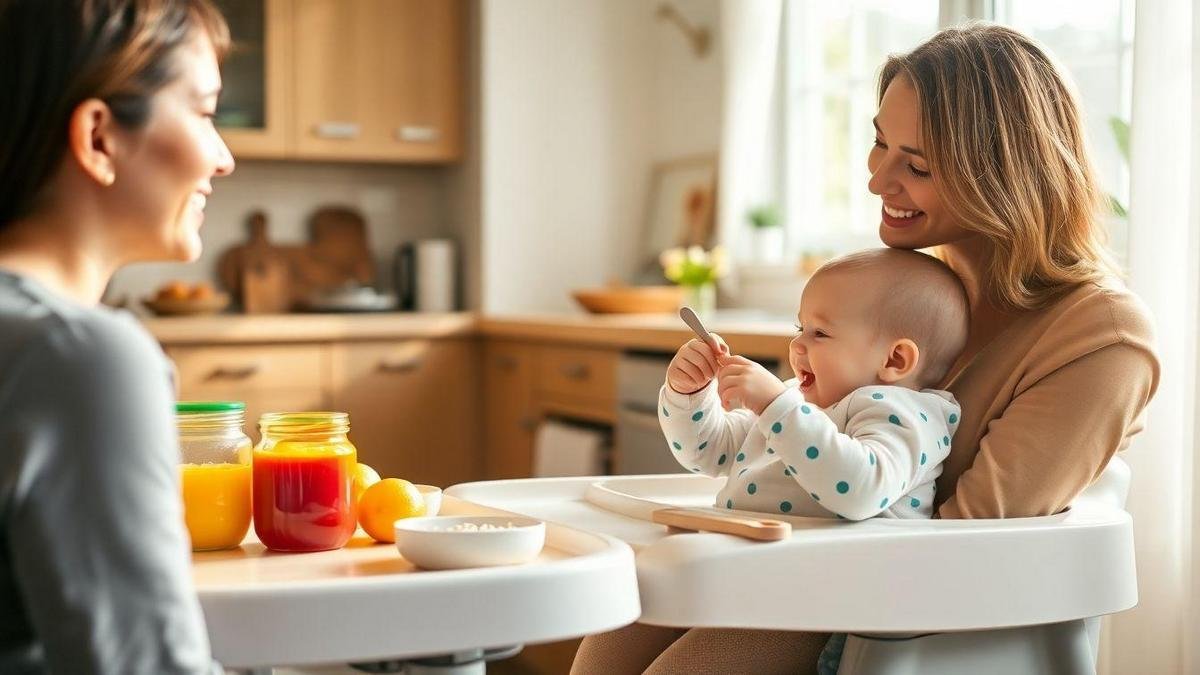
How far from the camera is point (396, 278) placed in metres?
4.58

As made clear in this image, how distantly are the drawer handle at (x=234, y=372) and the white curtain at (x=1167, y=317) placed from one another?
2431 mm

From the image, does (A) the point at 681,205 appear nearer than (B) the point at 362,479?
No

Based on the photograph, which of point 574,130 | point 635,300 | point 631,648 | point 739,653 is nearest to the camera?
point 739,653

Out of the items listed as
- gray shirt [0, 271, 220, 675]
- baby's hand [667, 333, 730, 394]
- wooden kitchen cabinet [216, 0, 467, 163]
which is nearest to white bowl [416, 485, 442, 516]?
baby's hand [667, 333, 730, 394]

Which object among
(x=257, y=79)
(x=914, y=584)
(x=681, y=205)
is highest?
(x=257, y=79)

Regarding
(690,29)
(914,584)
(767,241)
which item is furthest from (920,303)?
(690,29)

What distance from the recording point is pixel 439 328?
4020 millimetres

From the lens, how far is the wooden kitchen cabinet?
4109mm

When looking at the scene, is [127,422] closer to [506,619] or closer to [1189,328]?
[506,619]

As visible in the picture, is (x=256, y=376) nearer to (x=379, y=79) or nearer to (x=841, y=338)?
(x=379, y=79)

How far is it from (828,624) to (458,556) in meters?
0.35

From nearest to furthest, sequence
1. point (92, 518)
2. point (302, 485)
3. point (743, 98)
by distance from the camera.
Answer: point (92, 518) → point (302, 485) → point (743, 98)

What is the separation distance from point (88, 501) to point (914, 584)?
71cm

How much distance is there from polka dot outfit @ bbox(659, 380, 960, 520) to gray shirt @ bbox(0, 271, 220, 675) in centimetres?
61
